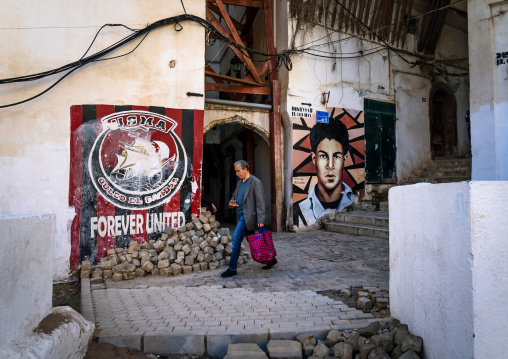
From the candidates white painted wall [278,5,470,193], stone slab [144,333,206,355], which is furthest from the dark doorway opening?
stone slab [144,333,206,355]

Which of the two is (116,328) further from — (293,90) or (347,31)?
(347,31)

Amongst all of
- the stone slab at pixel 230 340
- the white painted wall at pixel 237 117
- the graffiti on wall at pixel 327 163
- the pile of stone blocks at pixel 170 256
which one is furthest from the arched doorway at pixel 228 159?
the stone slab at pixel 230 340

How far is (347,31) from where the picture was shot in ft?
36.1

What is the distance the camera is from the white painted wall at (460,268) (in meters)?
2.10

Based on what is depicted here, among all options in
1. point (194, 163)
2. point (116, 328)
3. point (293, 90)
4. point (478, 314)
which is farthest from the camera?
point (293, 90)

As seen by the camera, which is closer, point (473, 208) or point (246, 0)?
point (473, 208)

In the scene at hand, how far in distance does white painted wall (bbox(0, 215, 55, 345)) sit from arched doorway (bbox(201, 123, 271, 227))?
834cm

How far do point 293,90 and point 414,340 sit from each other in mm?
8293

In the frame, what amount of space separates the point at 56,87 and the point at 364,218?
7.55 m

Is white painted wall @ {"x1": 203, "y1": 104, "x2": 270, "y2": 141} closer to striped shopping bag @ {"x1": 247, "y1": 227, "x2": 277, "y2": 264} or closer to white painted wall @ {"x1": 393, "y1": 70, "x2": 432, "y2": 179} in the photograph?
striped shopping bag @ {"x1": 247, "y1": 227, "x2": 277, "y2": 264}

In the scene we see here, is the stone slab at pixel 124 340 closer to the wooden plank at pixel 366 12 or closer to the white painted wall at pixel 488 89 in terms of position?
the white painted wall at pixel 488 89

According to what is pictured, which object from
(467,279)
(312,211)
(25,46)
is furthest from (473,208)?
(312,211)

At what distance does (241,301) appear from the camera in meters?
4.28

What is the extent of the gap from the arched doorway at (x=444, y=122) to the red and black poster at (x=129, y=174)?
390 inches
